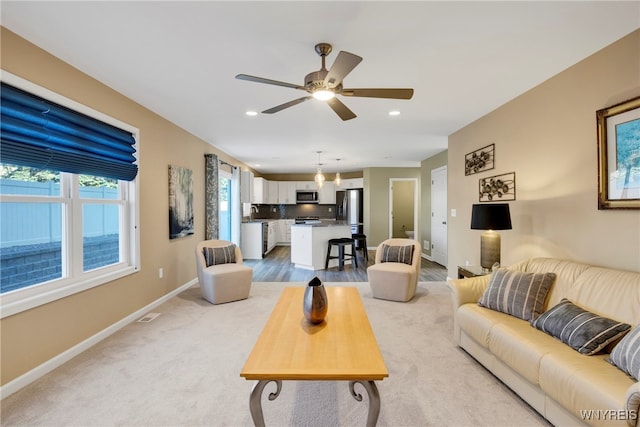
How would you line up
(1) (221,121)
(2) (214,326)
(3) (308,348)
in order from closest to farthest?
(3) (308,348)
(2) (214,326)
(1) (221,121)

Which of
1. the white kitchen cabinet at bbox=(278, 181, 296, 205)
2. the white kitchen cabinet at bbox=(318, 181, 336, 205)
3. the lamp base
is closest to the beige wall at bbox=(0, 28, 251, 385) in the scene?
the lamp base

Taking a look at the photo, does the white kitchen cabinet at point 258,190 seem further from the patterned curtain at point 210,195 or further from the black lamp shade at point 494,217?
the black lamp shade at point 494,217

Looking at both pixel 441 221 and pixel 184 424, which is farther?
pixel 441 221

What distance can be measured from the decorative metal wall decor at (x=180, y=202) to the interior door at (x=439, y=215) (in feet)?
16.3

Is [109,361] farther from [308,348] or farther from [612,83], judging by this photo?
[612,83]

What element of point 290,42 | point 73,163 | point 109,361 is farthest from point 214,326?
point 290,42

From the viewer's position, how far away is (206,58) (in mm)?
2422

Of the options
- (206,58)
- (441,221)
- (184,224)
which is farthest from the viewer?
(441,221)

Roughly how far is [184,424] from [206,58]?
263 cm

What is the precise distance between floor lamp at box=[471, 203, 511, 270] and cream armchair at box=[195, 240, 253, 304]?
299cm

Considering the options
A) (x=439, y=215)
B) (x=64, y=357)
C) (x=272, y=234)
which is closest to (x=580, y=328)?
(x=64, y=357)

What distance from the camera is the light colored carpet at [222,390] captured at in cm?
181

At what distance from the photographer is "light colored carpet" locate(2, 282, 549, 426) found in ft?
5.95

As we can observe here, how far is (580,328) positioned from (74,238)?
395 centimetres
